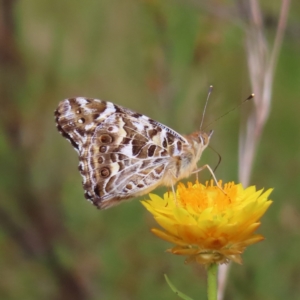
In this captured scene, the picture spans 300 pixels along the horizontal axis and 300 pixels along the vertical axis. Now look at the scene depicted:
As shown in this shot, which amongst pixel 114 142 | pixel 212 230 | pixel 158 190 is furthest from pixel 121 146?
pixel 158 190

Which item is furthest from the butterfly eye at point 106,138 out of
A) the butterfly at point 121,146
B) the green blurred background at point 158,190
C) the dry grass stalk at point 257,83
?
the green blurred background at point 158,190

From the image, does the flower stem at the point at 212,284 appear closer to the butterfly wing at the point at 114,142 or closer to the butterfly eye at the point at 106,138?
the butterfly wing at the point at 114,142

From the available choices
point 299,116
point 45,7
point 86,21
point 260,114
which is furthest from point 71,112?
point 45,7

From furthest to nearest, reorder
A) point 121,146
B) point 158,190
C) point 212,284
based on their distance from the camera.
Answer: point 158,190 < point 121,146 < point 212,284

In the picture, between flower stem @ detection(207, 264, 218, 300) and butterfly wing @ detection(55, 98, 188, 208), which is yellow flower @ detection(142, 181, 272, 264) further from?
butterfly wing @ detection(55, 98, 188, 208)

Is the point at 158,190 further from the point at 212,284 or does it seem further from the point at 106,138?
the point at 212,284

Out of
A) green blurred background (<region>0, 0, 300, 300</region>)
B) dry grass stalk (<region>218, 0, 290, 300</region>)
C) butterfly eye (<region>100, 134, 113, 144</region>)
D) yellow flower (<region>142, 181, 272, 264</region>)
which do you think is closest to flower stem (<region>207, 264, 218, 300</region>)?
yellow flower (<region>142, 181, 272, 264</region>)
